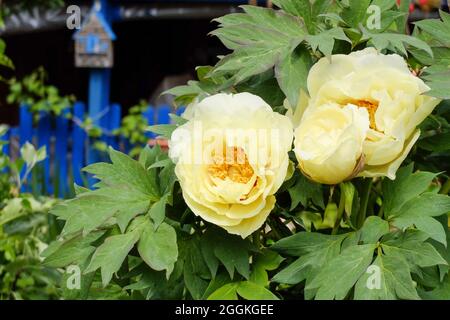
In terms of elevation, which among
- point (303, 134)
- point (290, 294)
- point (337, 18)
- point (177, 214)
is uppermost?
point (337, 18)

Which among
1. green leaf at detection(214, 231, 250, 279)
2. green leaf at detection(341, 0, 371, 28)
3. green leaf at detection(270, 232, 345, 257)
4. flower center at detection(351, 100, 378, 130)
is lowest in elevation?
green leaf at detection(214, 231, 250, 279)

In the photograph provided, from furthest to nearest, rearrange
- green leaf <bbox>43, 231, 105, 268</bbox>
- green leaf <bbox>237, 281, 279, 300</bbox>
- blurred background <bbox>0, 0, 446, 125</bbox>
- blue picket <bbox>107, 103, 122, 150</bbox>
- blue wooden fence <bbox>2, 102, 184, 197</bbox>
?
blurred background <bbox>0, 0, 446, 125</bbox> < blue picket <bbox>107, 103, 122, 150</bbox> < blue wooden fence <bbox>2, 102, 184, 197</bbox> < green leaf <bbox>43, 231, 105, 268</bbox> < green leaf <bbox>237, 281, 279, 300</bbox>

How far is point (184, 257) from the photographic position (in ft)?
3.43

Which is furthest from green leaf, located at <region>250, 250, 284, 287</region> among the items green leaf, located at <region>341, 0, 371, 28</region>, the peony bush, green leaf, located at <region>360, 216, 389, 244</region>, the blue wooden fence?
the blue wooden fence

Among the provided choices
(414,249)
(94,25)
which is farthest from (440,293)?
(94,25)

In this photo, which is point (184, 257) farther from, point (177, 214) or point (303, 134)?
point (303, 134)

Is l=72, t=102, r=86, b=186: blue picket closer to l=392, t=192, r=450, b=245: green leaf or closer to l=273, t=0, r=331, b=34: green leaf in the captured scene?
l=273, t=0, r=331, b=34: green leaf

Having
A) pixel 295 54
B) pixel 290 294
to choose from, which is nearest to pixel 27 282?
pixel 290 294

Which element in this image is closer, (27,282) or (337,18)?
(337,18)

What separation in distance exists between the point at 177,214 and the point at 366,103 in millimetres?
296

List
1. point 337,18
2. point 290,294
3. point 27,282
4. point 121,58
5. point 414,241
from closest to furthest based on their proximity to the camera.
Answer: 1. point 414,241
2. point 337,18
3. point 290,294
4. point 27,282
5. point 121,58

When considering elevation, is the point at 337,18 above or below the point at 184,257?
above

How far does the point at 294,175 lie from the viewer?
1070 millimetres

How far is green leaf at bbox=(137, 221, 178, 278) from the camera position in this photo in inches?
38.2
